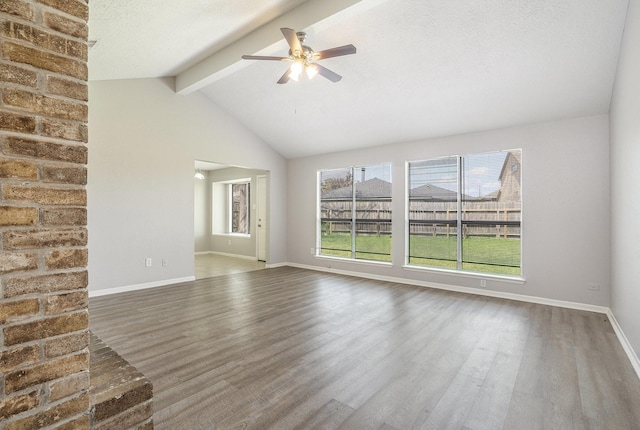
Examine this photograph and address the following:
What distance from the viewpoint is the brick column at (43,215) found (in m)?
0.91

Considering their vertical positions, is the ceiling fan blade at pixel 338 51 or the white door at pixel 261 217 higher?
the ceiling fan blade at pixel 338 51

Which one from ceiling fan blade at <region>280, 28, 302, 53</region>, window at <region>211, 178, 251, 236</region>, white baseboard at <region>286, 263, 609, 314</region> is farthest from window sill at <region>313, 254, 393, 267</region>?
ceiling fan blade at <region>280, 28, 302, 53</region>

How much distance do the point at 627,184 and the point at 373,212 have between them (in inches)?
156

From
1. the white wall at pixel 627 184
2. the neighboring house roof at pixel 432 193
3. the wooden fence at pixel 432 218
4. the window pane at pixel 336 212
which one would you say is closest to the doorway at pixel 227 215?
the window pane at pixel 336 212

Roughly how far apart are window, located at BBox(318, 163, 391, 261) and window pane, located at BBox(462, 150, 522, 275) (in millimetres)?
1419

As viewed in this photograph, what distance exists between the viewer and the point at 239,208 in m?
9.64

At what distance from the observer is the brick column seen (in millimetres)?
907

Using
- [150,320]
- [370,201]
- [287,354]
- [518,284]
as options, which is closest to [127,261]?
[150,320]

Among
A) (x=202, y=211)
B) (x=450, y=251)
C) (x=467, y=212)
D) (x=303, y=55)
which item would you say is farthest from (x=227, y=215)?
(x=303, y=55)

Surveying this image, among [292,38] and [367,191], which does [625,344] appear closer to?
[292,38]

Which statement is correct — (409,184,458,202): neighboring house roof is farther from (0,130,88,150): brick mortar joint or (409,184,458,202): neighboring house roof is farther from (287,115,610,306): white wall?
(0,130,88,150): brick mortar joint

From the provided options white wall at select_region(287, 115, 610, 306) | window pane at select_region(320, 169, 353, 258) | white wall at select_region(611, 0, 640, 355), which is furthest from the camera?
window pane at select_region(320, 169, 353, 258)

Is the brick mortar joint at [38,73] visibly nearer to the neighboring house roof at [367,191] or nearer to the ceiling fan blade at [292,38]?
the ceiling fan blade at [292,38]

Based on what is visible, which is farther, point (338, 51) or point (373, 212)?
point (373, 212)
